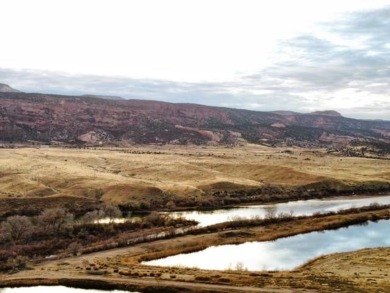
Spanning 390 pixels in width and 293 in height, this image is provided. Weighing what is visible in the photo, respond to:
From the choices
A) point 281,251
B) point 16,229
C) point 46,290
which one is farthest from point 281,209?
point 46,290

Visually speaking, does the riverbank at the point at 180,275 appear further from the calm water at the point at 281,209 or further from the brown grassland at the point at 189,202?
the calm water at the point at 281,209

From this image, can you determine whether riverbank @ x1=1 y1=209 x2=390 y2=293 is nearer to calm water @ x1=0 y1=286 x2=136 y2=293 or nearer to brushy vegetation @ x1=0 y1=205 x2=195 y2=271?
calm water @ x1=0 y1=286 x2=136 y2=293

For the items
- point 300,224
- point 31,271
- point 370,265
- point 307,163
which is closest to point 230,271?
point 370,265

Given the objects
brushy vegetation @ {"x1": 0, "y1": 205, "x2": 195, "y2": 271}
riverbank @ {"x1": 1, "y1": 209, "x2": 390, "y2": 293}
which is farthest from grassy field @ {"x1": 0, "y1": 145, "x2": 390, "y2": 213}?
riverbank @ {"x1": 1, "y1": 209, "x2": 390, "y2": 293}

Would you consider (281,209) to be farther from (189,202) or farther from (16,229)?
(16,229)

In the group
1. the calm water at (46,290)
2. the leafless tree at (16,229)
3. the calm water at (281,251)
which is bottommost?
the calm water at (46,290)

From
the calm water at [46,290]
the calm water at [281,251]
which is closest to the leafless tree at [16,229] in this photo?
the calm water at [46,290]

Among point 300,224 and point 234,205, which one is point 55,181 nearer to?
point 234,205
